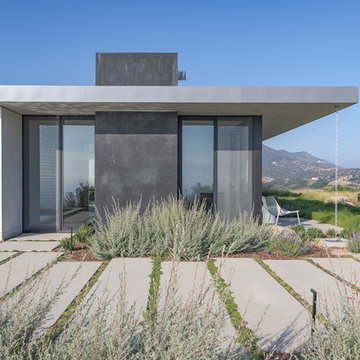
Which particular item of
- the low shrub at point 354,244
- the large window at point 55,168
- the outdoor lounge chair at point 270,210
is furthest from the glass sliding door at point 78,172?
the low shrub at point 354,244

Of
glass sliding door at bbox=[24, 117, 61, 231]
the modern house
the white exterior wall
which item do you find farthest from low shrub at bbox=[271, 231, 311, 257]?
the white exterior wall

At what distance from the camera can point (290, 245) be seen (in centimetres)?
450

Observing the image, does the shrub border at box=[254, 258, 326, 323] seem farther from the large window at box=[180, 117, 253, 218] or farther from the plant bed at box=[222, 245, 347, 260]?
the large window at box=[180, 117, 253, 218]

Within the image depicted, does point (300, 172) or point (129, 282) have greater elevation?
point (300, 172)

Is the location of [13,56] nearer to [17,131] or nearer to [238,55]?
[17,131]

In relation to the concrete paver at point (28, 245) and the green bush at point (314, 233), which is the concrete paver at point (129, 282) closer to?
the concrete paver at point (28, 245)

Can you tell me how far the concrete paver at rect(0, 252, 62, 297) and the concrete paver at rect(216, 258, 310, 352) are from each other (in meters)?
2.10

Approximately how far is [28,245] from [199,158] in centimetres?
383

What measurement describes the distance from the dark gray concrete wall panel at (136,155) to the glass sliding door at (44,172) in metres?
1.32

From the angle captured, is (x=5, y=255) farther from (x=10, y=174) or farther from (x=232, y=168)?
(x=232, y=168)

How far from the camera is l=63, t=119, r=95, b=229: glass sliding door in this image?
662 cm

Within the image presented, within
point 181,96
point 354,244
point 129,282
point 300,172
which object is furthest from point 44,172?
point 300,172

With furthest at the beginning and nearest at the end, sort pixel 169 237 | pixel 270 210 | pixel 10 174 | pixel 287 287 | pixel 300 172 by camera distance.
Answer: pixel 300 172, pixel 270 210, pixel 10 174, pixel 169 237, pixel 287 287

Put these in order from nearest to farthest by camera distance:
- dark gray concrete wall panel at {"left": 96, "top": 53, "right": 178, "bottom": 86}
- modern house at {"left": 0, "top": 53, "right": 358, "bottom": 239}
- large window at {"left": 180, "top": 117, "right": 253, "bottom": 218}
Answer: modern house at {"left": 0, "top": 53, "right": 358, "bottom": 239} < large window at {"left": 180, "top": 117, "right": 253, "bottom": 218} < dark gray concrete wall panel at {"left": 96, "top": 53, "right": 178, "bottom": 86}
